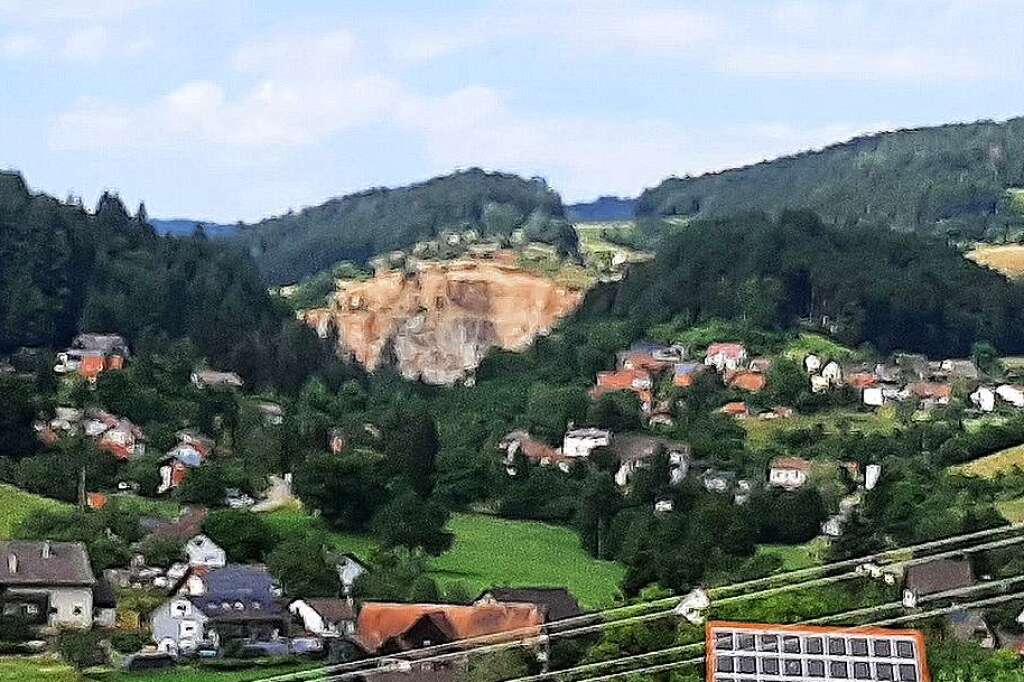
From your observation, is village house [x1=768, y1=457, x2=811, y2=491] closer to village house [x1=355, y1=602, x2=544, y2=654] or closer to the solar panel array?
village house [x1=355, y1=602, x2=544, y2=654]

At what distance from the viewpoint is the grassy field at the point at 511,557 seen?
27234 millimetres

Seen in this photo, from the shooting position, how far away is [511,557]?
30172mm

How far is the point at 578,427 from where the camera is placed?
45.2 m

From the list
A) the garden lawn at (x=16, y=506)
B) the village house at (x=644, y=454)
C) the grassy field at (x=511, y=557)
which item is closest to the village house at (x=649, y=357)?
the village house at (x=644, y=454)

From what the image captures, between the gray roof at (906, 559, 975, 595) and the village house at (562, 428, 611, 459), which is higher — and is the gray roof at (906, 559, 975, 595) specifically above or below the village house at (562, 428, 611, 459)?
A: above

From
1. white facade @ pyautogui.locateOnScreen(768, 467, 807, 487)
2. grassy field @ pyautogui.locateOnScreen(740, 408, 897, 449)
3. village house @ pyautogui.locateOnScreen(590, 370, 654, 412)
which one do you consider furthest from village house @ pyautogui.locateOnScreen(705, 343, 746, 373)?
white facade @ pyautogui.locateOnScreen(768, 467, 807, 487)

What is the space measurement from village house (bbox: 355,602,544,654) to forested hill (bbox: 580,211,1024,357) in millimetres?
37070

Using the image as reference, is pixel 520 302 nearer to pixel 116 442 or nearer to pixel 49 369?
pixel 49 369

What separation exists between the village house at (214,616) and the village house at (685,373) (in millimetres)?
26775

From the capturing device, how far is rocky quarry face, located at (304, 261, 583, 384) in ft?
237

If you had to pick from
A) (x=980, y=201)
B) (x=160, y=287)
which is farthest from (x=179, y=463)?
(x=980, y=201)

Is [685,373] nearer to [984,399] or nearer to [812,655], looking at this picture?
[984,399]

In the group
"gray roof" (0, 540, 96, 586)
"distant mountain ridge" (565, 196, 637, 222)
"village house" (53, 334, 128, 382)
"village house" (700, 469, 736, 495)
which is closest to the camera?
"gray roof" (0, 540, 96, 586)

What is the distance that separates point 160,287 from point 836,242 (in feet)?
80.8
